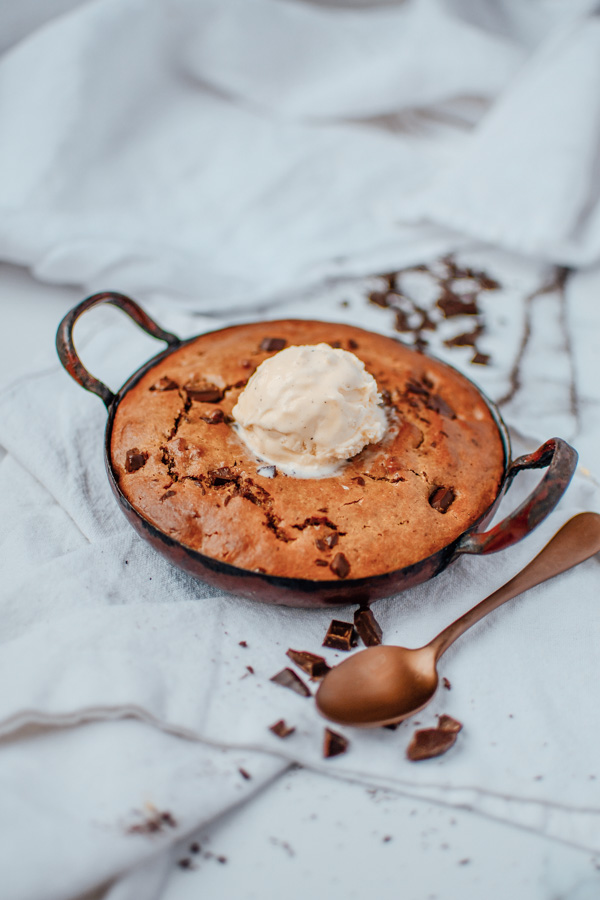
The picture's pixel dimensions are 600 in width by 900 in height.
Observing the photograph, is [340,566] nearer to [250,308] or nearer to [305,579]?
[305,579]

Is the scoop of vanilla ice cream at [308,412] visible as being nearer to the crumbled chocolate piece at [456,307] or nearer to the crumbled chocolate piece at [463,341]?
the crumbled chocolate piece at [463,341]

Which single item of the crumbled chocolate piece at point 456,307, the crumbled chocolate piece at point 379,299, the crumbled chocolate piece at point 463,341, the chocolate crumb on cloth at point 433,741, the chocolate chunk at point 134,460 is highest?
the chocolate chunk at point 134,460

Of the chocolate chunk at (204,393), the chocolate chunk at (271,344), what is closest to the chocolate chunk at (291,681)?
the chocolate chunk at (204,393)

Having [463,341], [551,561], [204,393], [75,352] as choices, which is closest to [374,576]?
[551,561]

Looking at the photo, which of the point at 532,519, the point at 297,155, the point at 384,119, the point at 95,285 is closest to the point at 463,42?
the point at 384,119

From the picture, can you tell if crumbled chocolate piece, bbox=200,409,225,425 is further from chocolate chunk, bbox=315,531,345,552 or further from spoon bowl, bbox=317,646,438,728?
spoon bowl, bbox=317,646,438,728
